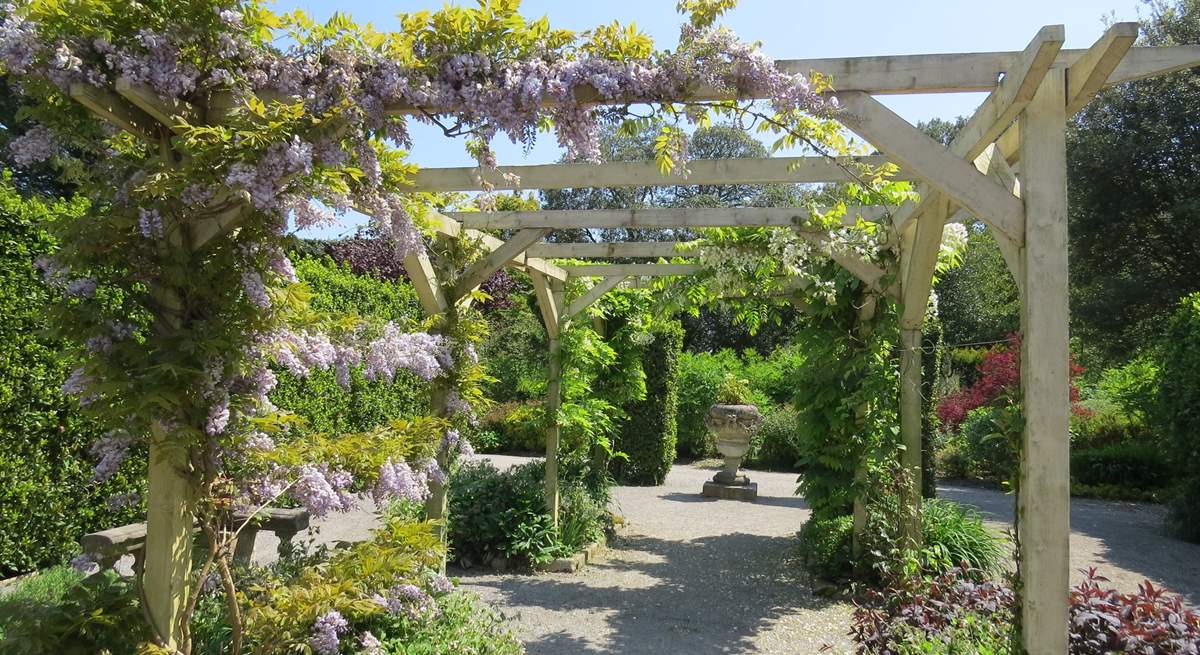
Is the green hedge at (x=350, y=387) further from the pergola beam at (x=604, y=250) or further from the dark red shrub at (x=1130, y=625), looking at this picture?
the dark red shrub at (x=1130, y=625)

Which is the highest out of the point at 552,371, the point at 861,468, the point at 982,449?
the point at 552,371

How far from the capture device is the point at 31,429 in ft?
14.6

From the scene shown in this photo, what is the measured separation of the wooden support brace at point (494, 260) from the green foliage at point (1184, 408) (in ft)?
21.1

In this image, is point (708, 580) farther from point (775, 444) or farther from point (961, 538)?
point (775, 444)

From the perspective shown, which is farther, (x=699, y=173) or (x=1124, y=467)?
(x=1124, y=467)

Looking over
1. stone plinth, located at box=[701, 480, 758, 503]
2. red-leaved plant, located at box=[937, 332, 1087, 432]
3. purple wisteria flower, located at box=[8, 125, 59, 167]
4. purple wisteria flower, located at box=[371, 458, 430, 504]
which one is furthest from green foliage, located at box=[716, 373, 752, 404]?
purple wisteria flower, located at box=[8, 125, 59, 167]

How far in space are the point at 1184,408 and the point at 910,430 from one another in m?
4.45

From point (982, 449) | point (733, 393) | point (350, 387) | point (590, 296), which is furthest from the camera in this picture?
point (733, 393)

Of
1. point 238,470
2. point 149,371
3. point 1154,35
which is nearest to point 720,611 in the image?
point 238,470

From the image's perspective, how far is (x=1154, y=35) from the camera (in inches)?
478

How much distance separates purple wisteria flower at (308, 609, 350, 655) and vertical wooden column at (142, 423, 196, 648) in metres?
0.45

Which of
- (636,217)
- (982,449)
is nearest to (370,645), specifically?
(636,217)

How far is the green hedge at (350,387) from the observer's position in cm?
665

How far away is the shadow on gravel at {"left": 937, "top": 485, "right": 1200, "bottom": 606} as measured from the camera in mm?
6441
